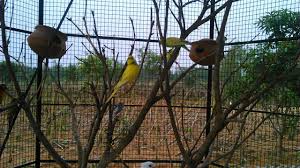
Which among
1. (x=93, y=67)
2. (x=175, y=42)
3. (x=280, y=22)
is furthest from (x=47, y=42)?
(x=280, y=22)

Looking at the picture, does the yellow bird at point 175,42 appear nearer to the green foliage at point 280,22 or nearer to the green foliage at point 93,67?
the green foliage at point 93,67

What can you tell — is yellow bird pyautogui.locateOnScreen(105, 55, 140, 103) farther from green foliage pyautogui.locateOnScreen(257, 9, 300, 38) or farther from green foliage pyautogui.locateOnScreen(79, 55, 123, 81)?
green foliage pyautogui.locateOnScreen(257, 9, 300, 38)

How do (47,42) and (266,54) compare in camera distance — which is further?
(266,54)

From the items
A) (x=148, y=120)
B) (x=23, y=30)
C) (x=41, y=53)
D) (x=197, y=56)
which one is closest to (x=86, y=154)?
(x=41, y=53)

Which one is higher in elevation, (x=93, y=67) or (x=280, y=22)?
(x=280, y=22)

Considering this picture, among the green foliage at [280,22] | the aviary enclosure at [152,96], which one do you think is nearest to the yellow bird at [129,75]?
the aviary enclosure at [152,96]

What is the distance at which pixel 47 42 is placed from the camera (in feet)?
3.89

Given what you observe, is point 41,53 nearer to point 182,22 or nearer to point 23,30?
point 182,22

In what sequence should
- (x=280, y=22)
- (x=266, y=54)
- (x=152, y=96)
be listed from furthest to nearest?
(x=280, y=22) → (x=266, y=54) → (x=152, y=96)

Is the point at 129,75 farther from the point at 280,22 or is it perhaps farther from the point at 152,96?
A: the point at 280,22

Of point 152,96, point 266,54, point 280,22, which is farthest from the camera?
point 280,22

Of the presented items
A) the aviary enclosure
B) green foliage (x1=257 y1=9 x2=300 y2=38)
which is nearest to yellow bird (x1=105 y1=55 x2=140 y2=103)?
the aviary enclosure

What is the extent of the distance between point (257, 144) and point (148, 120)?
4.80ft

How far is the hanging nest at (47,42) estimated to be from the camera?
1.19m
